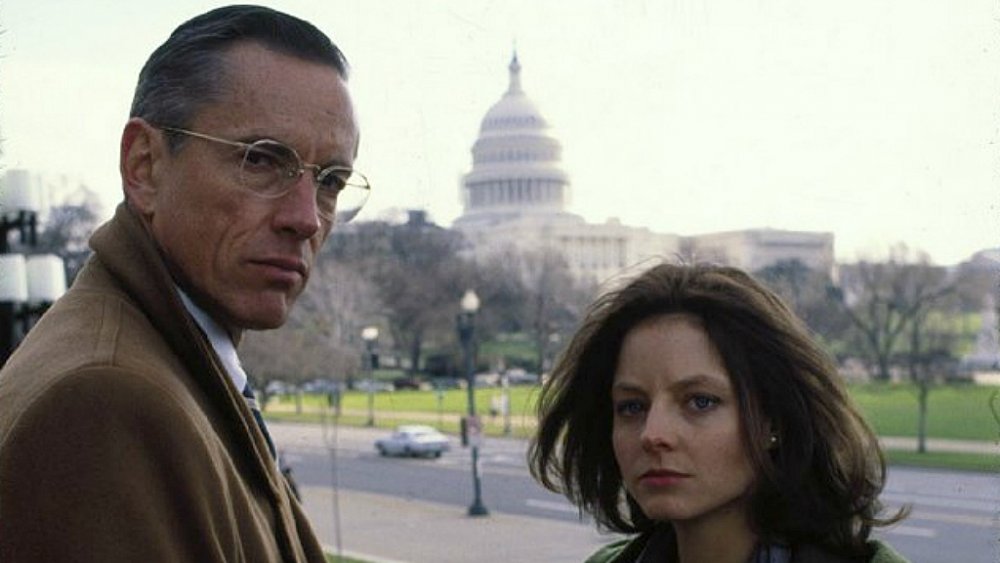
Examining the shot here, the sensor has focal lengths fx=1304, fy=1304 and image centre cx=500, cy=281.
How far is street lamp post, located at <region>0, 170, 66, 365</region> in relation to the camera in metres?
5.72

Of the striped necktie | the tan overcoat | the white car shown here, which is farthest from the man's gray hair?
the white car

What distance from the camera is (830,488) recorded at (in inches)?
83.4

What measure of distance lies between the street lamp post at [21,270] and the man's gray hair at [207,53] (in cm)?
436

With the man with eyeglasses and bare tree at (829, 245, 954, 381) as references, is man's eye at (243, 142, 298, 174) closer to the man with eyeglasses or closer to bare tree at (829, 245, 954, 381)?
the man with eyeglasses

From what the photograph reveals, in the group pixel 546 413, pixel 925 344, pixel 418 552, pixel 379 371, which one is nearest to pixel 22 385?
pixel 546 413

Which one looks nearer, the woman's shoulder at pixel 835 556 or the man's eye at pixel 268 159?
the man's eye at pixel 268 159

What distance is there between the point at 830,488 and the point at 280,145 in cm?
109

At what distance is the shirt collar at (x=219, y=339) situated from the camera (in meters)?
1.58

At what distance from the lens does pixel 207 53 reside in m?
1.56

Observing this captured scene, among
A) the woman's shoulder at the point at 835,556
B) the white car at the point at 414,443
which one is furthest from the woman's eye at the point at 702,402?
the white car at the point at 414,443

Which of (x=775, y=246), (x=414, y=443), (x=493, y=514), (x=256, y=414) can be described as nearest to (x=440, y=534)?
(x=493, y=514)

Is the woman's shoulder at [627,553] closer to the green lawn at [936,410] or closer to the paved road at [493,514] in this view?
the paved road at [493,514]

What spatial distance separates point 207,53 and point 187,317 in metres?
0.33

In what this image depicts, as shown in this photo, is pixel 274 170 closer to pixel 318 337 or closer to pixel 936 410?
pixel 318 337
